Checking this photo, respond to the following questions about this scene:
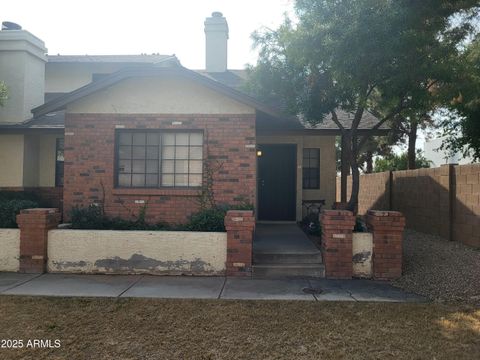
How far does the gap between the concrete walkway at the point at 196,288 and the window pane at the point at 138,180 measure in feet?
7.46

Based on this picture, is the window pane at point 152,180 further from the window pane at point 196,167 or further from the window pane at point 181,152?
the window pane at point 196,167

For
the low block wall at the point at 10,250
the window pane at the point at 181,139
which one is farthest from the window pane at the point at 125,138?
the low block wall at the point at 10,250

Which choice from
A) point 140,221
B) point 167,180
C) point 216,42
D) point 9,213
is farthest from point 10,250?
point 216,42

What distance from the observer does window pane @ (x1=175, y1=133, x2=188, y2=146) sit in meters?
7.91

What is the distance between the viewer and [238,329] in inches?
163

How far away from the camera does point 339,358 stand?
3525mm

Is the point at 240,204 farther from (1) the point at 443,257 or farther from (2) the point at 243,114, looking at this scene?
(1) the point at 443,257

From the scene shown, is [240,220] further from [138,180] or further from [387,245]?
[138,180]

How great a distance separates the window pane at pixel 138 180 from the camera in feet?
26.1

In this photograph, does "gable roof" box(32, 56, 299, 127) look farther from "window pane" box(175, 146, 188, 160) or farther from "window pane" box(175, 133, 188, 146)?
"window pane" box(175, 146, 188, 160)

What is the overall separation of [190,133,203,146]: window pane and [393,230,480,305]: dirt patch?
471 centimetres

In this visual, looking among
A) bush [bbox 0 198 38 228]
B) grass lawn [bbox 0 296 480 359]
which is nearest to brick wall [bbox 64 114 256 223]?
bush [bbox 0 198 38 228]

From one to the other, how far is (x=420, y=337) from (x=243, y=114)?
207 inches

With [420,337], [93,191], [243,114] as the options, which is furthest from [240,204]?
[420,337]
